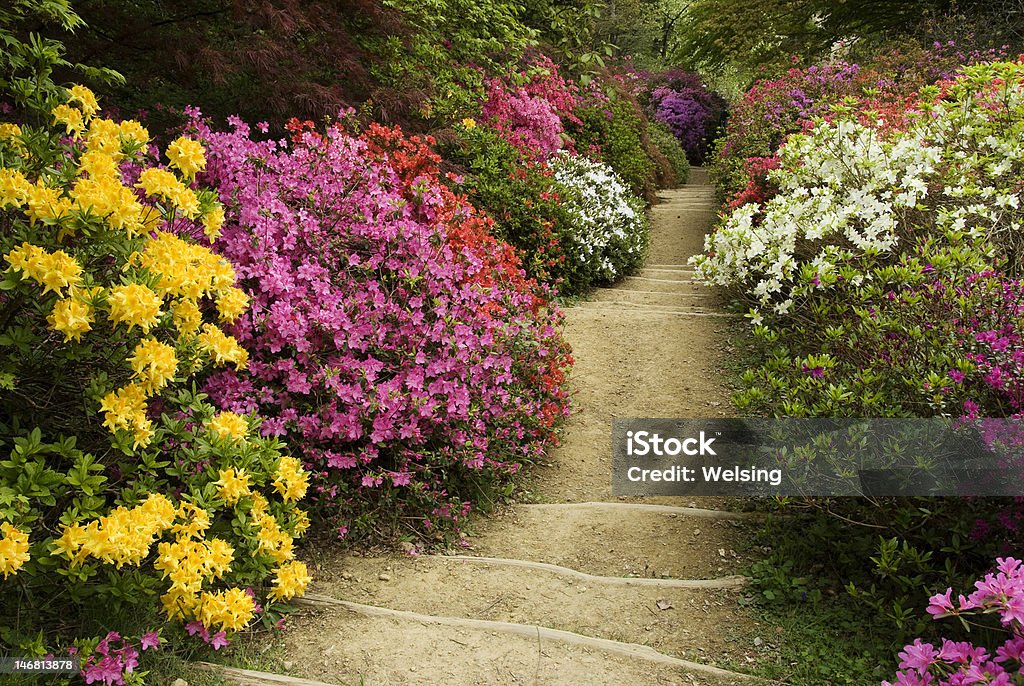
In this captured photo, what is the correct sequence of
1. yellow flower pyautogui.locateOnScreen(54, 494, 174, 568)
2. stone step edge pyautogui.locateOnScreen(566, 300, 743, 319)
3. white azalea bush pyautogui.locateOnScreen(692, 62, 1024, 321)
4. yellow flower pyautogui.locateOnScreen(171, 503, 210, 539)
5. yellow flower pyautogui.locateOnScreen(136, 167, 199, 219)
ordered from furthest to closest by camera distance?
1. stone step edge pyautogui.locateOnScreen(566, 300, 743, 319)
2. white azalea bush pyautogui.locateOnScreen(692, 62, 1024, 321)
3. yellow flower pyautogui.locateOnScreen(136, 167, 199, 219)
4. yellow flower pyautogui.locateOnScreen(171, 503, 210, 539)
5. yellow flower pyautogui.locateOnScreen(54, 494, 174, 568)

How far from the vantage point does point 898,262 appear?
4.44 metres

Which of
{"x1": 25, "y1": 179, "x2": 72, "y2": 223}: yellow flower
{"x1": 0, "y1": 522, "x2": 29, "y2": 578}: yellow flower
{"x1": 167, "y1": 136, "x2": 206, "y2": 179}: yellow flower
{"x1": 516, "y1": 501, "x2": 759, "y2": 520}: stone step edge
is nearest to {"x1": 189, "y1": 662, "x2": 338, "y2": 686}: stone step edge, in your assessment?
{"x1": 0, "y1": 522, "x2": 29, "y2": 578}: yellow flower

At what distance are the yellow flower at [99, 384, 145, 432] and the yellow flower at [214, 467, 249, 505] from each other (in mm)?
348

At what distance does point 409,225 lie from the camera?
4.14 m

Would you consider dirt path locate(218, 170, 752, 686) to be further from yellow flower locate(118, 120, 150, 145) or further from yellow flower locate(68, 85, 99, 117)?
yellow flower locate(68, 85, 99, 117)

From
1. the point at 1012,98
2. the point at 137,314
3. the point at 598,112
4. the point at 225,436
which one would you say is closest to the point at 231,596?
the point at 225,436

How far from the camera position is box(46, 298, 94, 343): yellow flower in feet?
7.97

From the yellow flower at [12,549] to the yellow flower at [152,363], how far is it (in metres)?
0.60

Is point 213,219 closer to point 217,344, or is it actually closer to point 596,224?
point 217,344

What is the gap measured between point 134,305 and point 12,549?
31.6 inches

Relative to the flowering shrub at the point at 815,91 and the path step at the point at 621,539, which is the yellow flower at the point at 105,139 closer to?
the path step at the point at 621,539

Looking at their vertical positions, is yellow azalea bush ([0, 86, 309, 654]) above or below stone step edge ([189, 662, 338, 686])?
above

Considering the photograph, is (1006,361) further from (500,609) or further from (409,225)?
(409,225)

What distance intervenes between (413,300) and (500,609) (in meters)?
1.59
